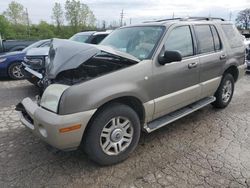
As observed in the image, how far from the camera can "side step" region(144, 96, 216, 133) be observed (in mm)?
3463

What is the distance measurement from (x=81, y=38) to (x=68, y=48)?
22.6 feet

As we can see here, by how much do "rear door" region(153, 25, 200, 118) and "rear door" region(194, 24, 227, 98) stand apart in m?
0.20

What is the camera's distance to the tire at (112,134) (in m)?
2.84

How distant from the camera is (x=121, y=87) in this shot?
2930 mm

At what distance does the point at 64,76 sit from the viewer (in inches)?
113

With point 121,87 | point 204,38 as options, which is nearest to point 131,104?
point 121,87

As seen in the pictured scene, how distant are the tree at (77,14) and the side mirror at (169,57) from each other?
3407cm

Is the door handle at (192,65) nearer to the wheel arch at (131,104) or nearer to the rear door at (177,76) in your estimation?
the rear door at (177,76)

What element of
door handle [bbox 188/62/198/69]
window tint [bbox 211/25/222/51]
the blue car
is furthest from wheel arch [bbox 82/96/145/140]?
the blue car

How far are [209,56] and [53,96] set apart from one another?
286 centimetres

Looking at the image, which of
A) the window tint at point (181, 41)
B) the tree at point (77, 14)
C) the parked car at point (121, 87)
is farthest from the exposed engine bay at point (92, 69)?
the tree at point (77, 14)

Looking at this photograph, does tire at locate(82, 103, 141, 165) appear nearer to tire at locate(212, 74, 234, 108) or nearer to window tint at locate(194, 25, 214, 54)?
window tint at locate(194, 25, 214, 54)

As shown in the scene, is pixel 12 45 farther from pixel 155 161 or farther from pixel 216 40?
pixel 155 161

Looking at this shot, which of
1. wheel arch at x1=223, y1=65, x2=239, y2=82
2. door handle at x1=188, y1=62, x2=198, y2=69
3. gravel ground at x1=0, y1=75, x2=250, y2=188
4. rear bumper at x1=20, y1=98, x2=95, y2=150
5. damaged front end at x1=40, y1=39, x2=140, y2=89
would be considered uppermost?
damaged front end at x1=40, y1=39, x2=140, y2=89
